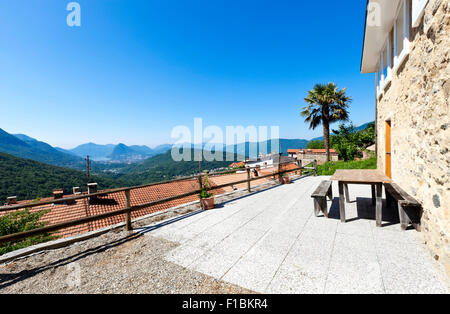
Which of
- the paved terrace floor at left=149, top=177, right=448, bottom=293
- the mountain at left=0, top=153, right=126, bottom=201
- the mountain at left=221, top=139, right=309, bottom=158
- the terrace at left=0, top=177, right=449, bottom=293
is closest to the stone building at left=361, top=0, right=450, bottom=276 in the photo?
the paved terrace floor at left=149, top=177, right=448, bottom=293

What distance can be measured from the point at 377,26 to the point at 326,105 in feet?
42.3

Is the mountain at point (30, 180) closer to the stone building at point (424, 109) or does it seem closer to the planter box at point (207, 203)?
the planter box at point (207, 203)

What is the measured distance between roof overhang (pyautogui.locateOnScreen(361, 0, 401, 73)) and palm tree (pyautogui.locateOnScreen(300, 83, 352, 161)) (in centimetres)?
1036

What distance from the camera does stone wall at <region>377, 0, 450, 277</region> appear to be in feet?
6.73

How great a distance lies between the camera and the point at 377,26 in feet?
15.1

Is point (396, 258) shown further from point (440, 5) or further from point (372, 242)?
point (440, 5)

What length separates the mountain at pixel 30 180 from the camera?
40.1 m

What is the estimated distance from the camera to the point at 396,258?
2346 mm

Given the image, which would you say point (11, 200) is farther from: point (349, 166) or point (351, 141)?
point (351, 141)

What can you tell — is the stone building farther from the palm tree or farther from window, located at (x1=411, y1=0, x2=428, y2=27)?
the palm tree

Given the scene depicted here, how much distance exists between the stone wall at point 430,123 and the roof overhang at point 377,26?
54.8 inches

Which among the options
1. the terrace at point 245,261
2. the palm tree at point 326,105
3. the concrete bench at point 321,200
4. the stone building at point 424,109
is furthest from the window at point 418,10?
the palm tree at point 326,105
